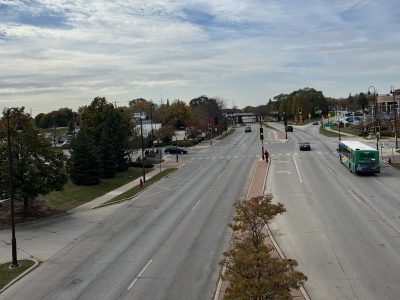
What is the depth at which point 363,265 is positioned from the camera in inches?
826

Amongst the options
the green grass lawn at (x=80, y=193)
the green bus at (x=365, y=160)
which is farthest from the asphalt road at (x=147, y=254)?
the green bus at (x=365, y=160)

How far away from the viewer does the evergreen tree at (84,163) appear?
48625 millimetres

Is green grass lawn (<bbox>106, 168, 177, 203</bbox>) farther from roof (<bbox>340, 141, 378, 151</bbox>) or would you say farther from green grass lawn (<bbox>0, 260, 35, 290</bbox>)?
roof (<bbox>340, 141, 378, 151</bbox>)

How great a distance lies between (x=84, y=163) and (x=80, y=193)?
5.39m

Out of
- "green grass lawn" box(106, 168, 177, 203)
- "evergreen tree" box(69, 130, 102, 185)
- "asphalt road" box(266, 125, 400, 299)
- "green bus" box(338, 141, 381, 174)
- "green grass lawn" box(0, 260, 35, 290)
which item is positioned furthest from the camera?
"evergreen tree" box(69, 130, 102, 185)

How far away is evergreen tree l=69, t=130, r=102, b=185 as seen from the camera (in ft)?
160

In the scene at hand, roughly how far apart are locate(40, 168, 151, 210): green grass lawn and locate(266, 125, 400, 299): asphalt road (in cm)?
1525

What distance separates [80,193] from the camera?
44.3 m

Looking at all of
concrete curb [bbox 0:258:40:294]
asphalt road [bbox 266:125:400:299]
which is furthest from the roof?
concrete curb [bbox 0:258:40:294]

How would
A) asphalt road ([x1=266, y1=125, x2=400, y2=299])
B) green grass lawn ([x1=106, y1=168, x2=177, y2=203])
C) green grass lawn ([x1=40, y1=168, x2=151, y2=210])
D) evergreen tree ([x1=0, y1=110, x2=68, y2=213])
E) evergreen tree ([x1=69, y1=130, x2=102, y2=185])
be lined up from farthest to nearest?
evergreen tree ([x1=69, y1=130, x2=102, y2=185]), green grass lawn ([x1=106, y1=168, x2=177, y2=203]), green grass lawn ([x1=40, y1=168, x2=151, y2=210]), evergreen tree ([x1=0, y1=110, x2=68, y2=213]), asphalt road ([x1=266, y1=125, x2=400, y2=299])

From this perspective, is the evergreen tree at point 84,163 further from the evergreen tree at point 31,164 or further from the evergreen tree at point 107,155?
the evergreen tree at point 31,164

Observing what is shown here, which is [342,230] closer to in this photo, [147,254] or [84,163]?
[147,254]


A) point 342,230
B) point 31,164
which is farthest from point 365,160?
point 31,164

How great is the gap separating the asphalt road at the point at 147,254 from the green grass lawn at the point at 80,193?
4.62 m
